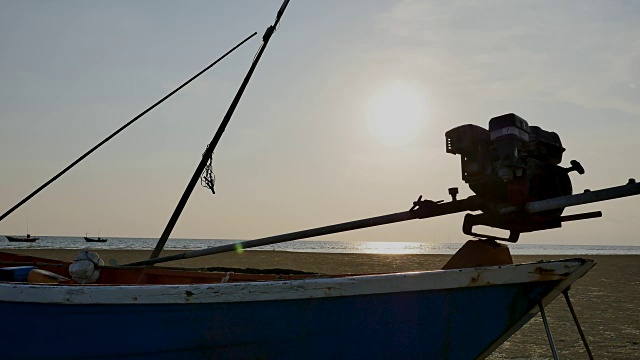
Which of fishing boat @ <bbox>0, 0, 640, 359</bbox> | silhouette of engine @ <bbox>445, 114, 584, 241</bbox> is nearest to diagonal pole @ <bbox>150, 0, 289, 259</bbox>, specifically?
fishing boat @ <bbox>0, 0, 640, 359</bbox>

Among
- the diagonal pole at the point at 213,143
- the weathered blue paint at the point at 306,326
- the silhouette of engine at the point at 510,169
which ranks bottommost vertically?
the weathered blue paint at the point at 306,326

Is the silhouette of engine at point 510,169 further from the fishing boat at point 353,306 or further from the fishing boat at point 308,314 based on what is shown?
the fishing boat at point 308,314

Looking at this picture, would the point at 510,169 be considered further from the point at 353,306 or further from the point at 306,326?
the point at 306,326

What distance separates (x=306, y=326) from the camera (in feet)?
10.6

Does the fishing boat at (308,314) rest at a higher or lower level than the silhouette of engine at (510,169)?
lower

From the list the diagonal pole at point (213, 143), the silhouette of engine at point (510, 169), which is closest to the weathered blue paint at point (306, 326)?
the silhouette of engine at point (510, 169)

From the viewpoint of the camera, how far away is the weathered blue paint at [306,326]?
320 centimetres

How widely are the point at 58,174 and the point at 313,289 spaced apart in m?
4.97

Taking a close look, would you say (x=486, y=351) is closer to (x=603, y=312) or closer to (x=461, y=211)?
(x=461, y=211)

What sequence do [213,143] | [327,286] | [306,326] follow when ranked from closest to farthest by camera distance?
[327,286] < [306,326] < [213,143]

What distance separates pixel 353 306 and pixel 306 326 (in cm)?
33

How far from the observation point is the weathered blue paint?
3203 millimetres

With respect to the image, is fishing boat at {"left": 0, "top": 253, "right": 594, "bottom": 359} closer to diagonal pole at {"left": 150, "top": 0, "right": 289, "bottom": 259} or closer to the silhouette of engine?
the silhouette of engine

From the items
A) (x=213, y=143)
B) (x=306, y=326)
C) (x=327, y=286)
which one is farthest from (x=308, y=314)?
(x=213, y=143)
